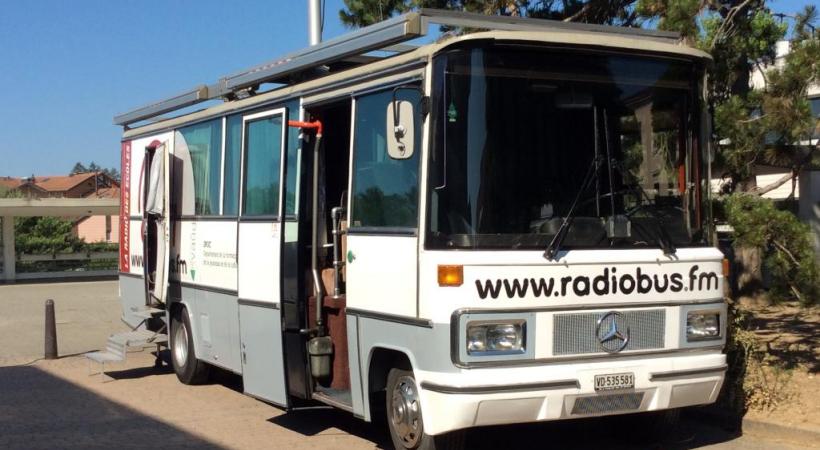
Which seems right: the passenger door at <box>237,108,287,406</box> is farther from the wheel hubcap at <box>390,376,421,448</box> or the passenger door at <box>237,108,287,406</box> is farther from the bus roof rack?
the wheel hubcap at <box>390,376,421,448</box>

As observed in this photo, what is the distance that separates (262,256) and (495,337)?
3051 millimetres

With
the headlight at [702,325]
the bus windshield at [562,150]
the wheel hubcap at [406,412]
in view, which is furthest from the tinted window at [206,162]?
the headlight at [702,325]

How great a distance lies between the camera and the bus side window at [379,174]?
6.83m

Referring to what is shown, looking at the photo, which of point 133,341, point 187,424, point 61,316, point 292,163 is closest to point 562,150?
point 292,163

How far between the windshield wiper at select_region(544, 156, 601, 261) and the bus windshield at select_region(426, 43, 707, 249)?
0.01m

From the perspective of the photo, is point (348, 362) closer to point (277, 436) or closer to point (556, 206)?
point (277, 436)

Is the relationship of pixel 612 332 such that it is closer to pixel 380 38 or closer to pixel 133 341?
pixel 380 38

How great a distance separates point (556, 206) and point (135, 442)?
4392 mm

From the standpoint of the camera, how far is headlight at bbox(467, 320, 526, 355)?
6359 mm

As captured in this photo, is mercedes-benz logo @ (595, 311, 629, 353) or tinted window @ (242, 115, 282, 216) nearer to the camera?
mercedes-benz logo @ (595, 311, 629, 353)

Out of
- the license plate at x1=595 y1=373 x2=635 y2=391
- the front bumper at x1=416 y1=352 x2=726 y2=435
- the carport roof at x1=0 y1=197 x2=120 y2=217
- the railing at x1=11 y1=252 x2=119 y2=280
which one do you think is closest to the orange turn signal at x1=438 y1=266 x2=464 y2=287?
the front bumper at x1=416 y1=352 x2=726 y2=435

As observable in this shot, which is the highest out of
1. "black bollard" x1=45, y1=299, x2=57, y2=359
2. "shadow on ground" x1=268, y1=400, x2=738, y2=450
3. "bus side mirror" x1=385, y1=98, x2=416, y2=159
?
"bus side mirror" x1=385, y1=98, x2=416, y2=159

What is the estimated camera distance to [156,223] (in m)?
11.7

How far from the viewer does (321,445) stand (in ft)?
26.7
